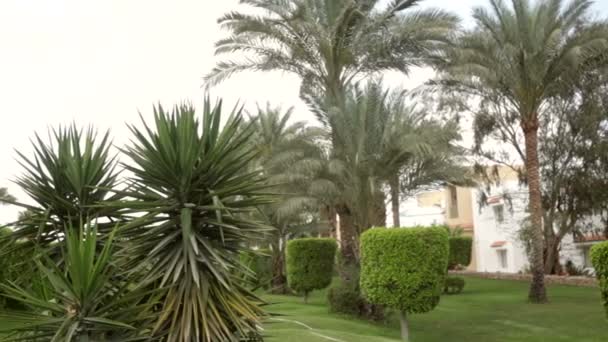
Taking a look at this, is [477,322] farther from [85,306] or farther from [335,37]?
[85,306]

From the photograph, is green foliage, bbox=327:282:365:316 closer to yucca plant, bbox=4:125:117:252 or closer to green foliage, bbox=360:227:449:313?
green foliage, bbox=360:227:449:313

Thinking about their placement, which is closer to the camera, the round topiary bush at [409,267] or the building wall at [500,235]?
the round topiary bush at [409,267]

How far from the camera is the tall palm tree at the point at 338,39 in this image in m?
19.5

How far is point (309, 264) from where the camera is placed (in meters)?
23.7

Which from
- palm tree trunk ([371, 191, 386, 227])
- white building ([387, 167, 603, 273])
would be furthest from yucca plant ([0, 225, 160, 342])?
white building ([387, 167, 603, 273])

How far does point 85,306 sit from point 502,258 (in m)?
38.0

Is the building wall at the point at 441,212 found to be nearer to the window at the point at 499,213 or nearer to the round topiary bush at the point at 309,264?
the window at the point at 499,213

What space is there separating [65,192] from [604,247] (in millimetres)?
9756

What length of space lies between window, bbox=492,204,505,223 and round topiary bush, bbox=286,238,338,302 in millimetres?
19367

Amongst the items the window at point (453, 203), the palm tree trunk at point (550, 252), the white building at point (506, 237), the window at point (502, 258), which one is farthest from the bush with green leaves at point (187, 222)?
the window at point (453, 203)

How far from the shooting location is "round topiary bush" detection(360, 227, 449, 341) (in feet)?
48.9

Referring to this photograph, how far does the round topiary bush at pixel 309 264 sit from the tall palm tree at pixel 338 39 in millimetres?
3319

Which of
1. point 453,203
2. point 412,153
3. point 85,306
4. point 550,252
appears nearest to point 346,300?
point 412,153

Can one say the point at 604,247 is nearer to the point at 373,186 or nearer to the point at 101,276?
the point at 373,186
